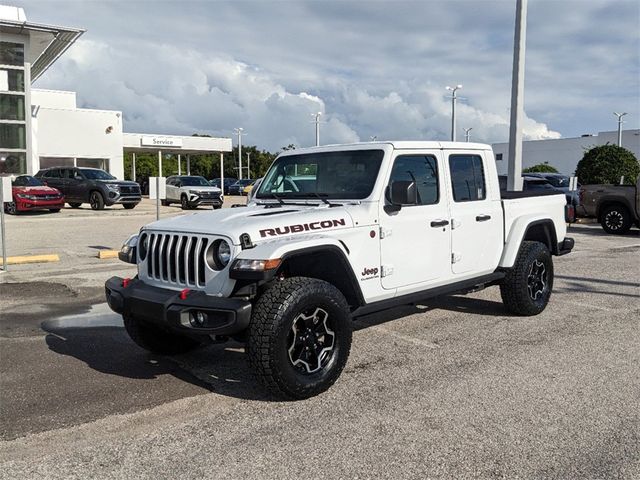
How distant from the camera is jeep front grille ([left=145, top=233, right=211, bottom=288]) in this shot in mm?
4312

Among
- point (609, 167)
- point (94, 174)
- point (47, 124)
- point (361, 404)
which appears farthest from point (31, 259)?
point (47, 124)

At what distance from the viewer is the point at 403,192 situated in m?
4.80

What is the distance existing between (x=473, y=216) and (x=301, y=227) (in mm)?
2144

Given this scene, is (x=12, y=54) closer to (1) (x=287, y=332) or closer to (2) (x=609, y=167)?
(2) (x=609, y=167)

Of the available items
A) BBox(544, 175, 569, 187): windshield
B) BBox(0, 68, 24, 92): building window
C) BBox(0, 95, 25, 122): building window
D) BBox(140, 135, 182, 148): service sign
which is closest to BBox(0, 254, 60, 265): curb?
BBox(544, 175, 569, 187): windshield


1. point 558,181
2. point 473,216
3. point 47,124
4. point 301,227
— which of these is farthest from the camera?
point 47,124

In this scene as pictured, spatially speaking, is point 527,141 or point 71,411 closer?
point 71,411

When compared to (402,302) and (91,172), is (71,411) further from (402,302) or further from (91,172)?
(91,172)

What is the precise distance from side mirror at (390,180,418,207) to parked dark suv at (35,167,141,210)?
68.6 feet

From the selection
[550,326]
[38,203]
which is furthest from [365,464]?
[38,203]

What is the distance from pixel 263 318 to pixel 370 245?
1218 mm

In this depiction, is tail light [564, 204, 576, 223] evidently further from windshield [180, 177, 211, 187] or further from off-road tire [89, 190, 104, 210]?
windshield [180, 177, 211, 187]

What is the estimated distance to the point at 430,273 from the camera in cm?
541

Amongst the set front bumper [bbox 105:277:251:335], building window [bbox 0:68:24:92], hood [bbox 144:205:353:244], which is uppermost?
building window [bbox 0:68:24:92]
